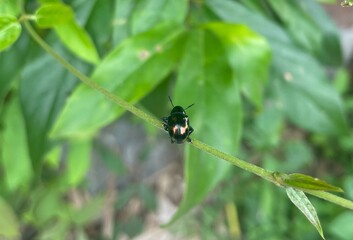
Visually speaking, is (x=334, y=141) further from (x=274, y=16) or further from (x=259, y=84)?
(x=259, y=84)

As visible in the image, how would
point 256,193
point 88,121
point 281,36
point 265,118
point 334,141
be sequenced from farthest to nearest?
point 334,141
point 256,193
point 265,118
point 281,36
point 88,121

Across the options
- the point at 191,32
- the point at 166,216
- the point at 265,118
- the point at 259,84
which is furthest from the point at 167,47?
the point at 166,216

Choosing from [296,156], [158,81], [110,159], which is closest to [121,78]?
[158,81]

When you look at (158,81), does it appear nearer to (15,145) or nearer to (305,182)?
(305,182)

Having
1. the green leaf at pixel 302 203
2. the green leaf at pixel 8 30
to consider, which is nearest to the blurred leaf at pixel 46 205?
the green leaf at pixel 8 30

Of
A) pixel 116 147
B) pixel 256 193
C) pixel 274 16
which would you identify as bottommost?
pixel 256 193

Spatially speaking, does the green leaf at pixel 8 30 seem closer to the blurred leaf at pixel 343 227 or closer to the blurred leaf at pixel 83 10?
the blurred leaf at pixel 83 10

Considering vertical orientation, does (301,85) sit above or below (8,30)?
below
